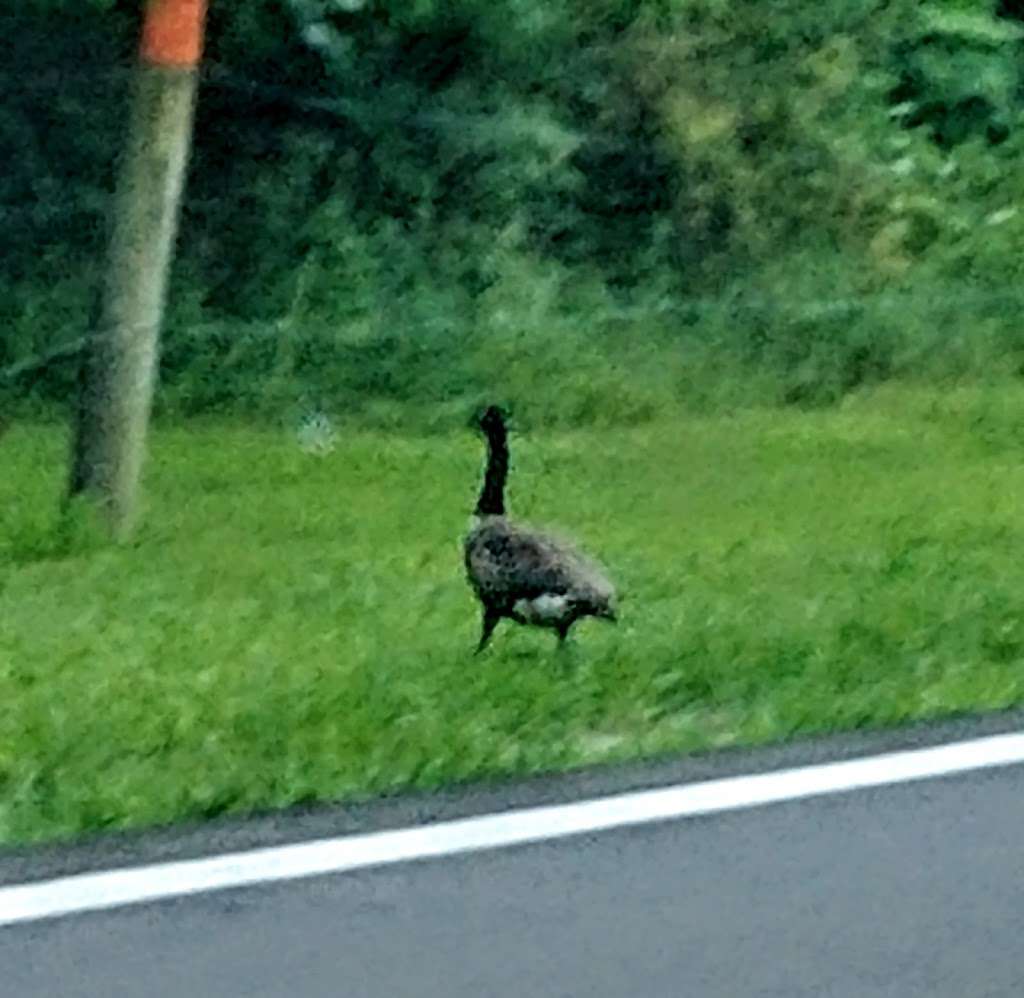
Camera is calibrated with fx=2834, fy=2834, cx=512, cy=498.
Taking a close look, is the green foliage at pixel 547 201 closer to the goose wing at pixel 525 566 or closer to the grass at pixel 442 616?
the grass at pixel 442 616

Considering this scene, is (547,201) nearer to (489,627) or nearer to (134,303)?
(134,303)

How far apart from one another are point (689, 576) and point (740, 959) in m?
3.05

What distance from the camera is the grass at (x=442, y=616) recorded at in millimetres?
6629

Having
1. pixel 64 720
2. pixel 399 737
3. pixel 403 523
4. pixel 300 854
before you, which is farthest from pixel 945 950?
pixel 403 523

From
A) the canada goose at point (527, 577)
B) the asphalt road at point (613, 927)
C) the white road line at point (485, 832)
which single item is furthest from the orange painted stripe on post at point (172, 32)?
the asphalt road at point (613, 927)

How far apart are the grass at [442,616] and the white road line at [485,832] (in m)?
0.46

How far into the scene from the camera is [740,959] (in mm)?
5078

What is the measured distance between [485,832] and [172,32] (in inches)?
108

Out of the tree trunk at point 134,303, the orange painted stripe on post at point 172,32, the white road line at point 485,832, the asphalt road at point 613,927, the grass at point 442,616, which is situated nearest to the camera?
the asphalt road at point 613,927

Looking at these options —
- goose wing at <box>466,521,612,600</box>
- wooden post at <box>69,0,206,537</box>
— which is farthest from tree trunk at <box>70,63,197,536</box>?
goose wing at <box>466,521,612,600</box>

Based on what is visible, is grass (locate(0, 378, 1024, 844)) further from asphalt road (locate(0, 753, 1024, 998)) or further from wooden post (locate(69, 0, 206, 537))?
asphalt road (locate(0, 753, 1024, 998))

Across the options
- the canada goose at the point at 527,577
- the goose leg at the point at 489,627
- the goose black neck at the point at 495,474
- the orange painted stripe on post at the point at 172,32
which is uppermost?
the orange painted stripe on post at the point at 172,32

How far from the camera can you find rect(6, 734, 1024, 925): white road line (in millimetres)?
5344

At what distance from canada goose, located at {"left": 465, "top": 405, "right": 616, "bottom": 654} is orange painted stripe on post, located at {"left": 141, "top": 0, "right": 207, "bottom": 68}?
1.43 m
